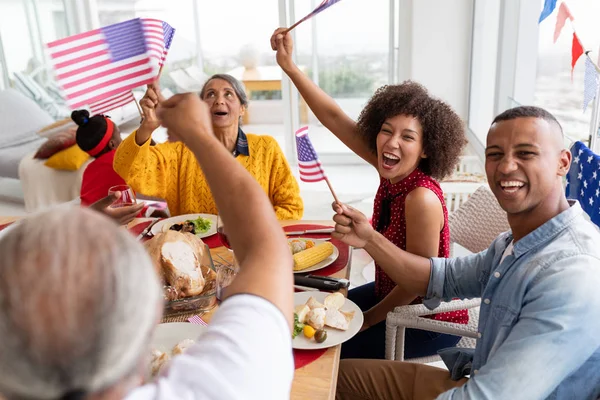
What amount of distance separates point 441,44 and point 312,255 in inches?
151

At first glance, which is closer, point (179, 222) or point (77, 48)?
point (77, 48)

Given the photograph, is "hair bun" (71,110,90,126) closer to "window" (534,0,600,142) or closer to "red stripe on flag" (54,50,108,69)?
"red stripe on flag" (54,50,108,69)

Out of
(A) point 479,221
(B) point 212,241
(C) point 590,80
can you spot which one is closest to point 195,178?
(B) point 212,241

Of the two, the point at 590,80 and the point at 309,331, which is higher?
the point at 590,80

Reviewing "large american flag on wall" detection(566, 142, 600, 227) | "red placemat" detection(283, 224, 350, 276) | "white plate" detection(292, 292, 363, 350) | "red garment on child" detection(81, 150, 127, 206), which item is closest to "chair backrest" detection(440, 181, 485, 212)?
"large american flag on wall" detection(566, 142, 600, 227)

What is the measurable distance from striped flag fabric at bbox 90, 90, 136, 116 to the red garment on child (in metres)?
1.05

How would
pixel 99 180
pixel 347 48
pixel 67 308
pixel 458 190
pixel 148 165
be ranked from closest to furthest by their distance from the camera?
pixel 67 308 → pixel 148 165 → pixel 99 180 → pixel 458 190 → pixel 347 48

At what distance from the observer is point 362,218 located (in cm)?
165

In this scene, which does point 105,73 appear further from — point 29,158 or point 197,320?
point 29,158

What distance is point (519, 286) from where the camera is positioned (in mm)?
1251

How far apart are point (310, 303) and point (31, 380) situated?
965 millimetres

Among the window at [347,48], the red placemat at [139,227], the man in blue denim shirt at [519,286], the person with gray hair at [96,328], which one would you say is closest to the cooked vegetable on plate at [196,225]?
the red placemat at [139,227]

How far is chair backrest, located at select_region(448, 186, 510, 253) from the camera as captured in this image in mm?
2086

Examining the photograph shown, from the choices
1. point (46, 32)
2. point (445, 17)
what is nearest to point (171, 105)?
point (445, 17)
